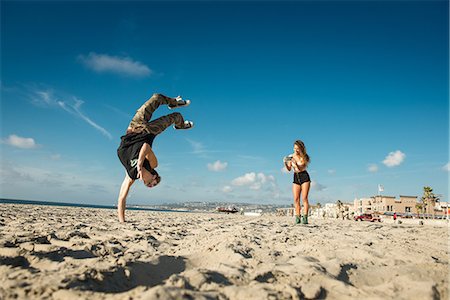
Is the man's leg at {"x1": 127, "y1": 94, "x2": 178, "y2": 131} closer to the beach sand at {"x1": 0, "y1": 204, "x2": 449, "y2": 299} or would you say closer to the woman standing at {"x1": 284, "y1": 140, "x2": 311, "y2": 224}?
the beach sand at {"x1": 0, "y1": 204, "x2": 449, "y2": 299}

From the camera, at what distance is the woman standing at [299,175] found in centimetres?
629

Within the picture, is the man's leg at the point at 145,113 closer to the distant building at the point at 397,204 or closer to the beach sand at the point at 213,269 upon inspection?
the beach sand at the point at 213,269

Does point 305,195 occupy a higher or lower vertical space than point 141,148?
lower

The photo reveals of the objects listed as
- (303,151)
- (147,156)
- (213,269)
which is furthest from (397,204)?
(213,269)

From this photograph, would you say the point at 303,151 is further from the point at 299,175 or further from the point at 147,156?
the point at 147,156

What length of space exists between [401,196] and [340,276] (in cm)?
7088

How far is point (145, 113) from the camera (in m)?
4.70

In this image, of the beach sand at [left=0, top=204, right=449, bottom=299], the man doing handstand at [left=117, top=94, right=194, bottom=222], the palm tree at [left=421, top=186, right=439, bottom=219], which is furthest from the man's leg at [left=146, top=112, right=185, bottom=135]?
the palm tree at [left=421, top=186, right=439, bottom=219]

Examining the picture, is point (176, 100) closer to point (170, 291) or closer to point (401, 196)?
point (170, 291)

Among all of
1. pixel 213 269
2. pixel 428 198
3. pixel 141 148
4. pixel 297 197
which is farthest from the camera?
pixel 428 198

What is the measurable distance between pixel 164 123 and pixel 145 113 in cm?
37

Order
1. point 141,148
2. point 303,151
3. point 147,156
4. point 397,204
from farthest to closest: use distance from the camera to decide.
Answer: point 397,204, point 303,151, point 147,156, point 141,148

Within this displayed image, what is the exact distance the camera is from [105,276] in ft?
5.60

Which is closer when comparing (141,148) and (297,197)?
(141,148)
